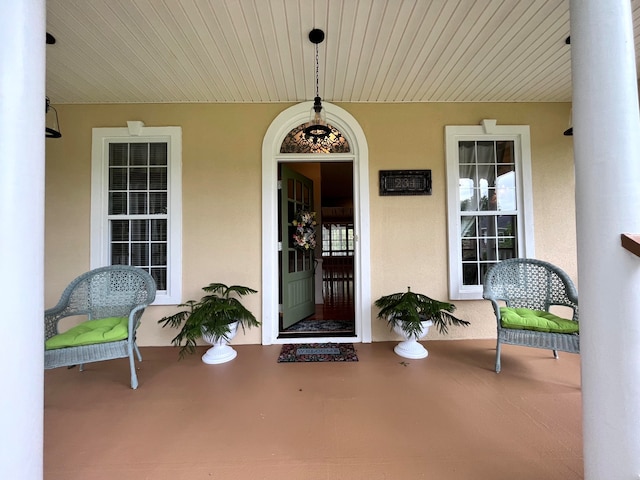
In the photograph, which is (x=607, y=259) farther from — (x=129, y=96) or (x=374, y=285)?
(x=129, y=96)

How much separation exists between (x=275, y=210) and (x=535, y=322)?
2.69 m

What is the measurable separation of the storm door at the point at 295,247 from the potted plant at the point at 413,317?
1.32 m

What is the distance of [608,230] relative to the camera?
1.00 m

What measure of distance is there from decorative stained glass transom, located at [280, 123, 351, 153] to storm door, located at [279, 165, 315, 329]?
0.31 meters

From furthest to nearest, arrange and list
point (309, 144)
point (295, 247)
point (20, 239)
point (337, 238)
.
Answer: point (337, 238), point (295, 247), point (309, 144), point (20, 239)

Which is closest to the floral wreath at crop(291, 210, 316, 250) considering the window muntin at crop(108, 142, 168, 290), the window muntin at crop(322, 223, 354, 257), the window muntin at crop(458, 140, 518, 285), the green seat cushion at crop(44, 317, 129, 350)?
the window muntin at crop(108, 142, 168, 290)

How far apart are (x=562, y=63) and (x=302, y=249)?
335 centimetres

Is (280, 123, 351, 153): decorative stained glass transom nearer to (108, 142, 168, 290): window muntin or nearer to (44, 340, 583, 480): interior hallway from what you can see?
(108, 142, 168, 290): window muntin

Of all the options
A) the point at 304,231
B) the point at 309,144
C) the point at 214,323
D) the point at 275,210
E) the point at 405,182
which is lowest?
the point at 214,323

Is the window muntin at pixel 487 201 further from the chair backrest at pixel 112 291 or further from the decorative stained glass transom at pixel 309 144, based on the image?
the chair backrest at pixel 112 291

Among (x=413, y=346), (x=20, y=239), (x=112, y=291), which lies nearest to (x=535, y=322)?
(x=413, y=346)

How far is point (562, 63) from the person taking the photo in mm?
2545

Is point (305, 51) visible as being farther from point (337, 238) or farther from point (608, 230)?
point (337, 238)

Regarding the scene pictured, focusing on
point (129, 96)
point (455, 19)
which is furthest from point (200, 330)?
point (455, 19)
